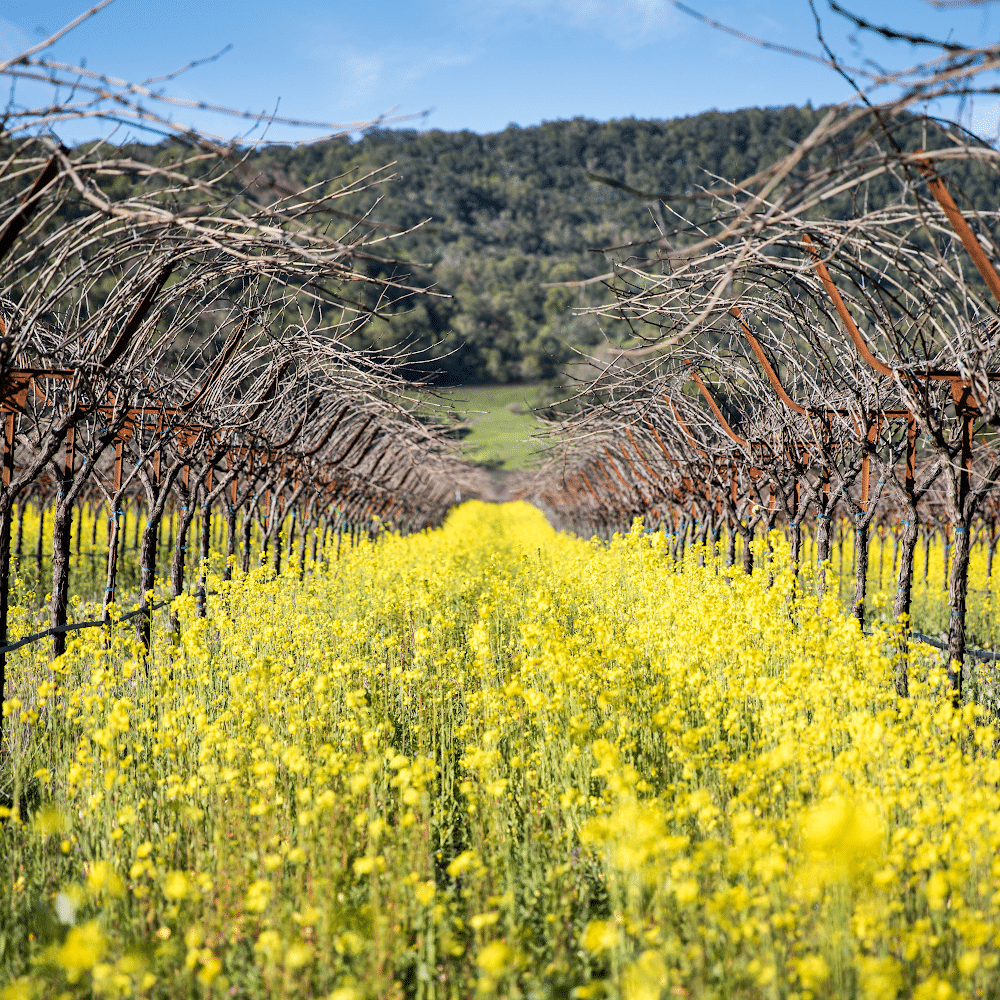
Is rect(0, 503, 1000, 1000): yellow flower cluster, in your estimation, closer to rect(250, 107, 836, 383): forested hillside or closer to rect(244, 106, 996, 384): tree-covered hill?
rect(244, 106, 996, 384): tree-covered hill

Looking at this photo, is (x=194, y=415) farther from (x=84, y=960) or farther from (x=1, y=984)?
(x=84, y=960)

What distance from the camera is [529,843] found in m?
3.58

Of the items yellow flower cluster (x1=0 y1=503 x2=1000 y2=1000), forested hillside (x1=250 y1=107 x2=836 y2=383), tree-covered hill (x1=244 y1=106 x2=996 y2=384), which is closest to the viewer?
yellow flower cluster (x1=0 y1=503 x2=1000 y2=1000)

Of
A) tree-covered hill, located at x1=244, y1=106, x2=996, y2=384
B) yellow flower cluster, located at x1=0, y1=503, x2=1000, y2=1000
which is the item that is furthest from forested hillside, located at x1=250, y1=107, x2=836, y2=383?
yellow flower cluster, located at x1=0, y1=503, x2=1000, y2=1000

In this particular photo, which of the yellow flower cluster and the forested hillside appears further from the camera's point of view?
the forested hillside

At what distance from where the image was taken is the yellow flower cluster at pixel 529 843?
240 centimetres

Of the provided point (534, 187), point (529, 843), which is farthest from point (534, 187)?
A: point (529, 843)

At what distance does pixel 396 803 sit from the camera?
4.08 metres

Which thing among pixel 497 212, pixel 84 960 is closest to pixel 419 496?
pixel 84 960

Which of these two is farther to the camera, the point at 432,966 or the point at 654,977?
the point at 432,966

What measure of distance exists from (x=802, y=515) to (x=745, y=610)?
362cm

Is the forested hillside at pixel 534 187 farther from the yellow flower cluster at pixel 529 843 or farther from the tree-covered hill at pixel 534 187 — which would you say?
the yellow flower cluster at pixel 529 843

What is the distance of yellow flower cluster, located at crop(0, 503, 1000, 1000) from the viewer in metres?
2.40

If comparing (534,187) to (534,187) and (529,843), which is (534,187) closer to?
(534,187)
